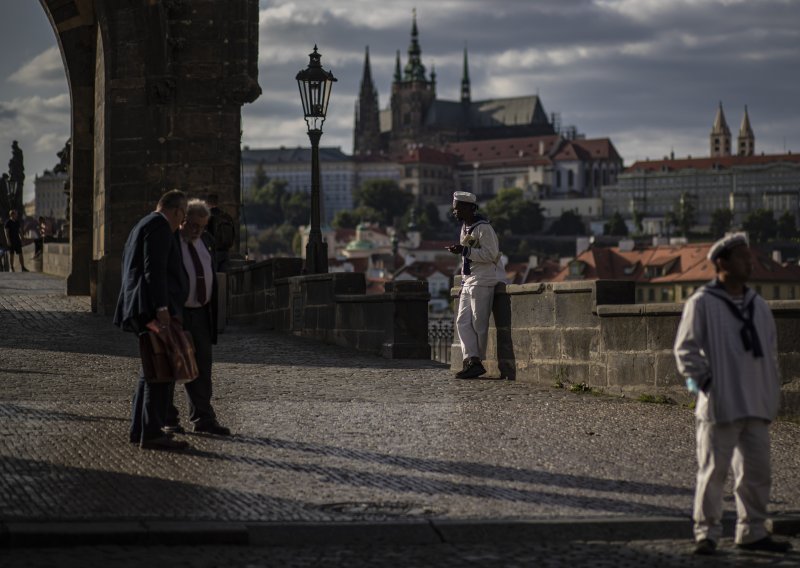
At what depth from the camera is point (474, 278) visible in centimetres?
1316

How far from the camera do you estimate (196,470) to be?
302 inches

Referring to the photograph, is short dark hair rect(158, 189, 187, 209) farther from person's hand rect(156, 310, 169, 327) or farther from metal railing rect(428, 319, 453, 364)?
metal railing rect(428, 319, 453, 364)

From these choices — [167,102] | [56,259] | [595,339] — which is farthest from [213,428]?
[56,259]

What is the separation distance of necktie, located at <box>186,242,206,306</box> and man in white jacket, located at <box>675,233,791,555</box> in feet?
11.1

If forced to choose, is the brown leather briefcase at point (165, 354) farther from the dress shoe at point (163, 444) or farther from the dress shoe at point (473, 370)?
the dress shoe at point (473, 370)

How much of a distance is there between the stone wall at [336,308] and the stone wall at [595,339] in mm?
1858

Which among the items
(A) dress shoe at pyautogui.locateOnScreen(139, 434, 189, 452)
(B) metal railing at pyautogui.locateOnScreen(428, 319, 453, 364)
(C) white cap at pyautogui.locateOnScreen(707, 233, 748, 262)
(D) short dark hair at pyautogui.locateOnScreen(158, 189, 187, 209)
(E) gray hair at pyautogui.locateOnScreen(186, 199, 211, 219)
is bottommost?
(B) metal railing at pyautogui.locateOnScreen(428, 319, 453, 364)

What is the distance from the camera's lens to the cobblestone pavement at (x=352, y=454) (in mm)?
6758

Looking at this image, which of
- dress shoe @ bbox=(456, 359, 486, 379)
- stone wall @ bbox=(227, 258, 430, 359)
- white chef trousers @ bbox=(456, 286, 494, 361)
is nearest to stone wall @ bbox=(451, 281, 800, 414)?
white chef trousers @ bbox=(456, 286, 494, 361)

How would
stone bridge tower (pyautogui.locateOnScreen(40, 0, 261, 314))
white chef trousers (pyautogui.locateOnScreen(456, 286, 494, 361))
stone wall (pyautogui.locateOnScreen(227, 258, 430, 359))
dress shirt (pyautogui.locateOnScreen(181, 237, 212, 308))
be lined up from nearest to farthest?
1. dress shirt (pyautogui.locateOnScreen(181, 237, 212, 308))
2. white chef trousers (pyautogui.locateOnScreen(456, 286, 494, 361))
3. stone wall (pyautogui.locateOnScreen(227, 258, 430, 359))
4. stone bridge tower (pyautogui.locateOnScreen(40, 0, 261, 314))

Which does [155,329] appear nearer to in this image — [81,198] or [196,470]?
[196,470]

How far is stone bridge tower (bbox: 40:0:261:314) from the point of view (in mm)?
18688

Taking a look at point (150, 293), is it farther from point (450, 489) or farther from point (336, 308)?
point (336, 308)

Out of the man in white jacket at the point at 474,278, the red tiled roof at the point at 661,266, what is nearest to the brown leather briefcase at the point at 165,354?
the man in white jacket at the point at 474,278
